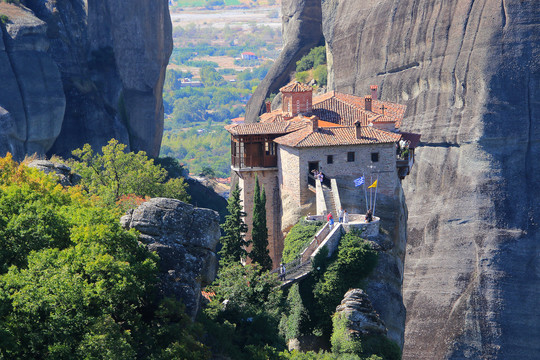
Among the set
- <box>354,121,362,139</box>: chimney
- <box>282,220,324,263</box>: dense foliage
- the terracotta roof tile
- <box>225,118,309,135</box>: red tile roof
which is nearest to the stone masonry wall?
<box>225,118,309,135</box>: red tile roof

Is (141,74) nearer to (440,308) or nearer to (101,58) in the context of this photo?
(101,58)

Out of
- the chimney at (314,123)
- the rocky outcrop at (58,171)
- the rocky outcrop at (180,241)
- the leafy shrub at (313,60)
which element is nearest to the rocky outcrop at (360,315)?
the rocky outcrop at (180,241)

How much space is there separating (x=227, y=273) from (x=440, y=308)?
30.1 metres

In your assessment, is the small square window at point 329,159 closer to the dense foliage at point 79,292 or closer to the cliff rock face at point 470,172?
the dense foliage at point 79,292

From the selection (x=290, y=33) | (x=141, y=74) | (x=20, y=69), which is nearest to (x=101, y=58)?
(x=141, y=74)

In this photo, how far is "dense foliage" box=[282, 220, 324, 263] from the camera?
46875 millimetres

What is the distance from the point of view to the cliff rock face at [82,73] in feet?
252

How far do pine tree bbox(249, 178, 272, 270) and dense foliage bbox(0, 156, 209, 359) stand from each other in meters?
16.7

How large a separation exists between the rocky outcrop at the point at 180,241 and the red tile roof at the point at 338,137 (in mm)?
15080

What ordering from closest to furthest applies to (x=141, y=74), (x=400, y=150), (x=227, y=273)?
1. (x=227, y=273)
2. (x=400, y=150)
3. (x=141, y=74)

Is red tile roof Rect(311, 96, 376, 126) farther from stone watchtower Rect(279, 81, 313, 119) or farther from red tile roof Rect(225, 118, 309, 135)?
red tile roof Rect(225, 118, 309, 135)

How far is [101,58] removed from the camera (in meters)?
90.9

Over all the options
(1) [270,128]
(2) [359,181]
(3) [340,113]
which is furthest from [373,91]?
(2) [359,181]

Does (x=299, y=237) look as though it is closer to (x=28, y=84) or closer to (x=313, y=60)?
(x=28, y=84)
